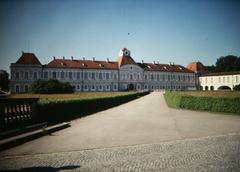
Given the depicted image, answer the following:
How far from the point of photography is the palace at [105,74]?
6812 centimetres

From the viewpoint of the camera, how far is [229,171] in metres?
6.19

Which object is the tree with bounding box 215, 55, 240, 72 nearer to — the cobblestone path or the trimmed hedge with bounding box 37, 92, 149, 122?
the trimmed hedge with bounding box 37, 92, 149, 122

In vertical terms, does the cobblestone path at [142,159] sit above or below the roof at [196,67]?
below

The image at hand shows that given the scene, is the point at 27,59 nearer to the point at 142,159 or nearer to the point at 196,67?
the point at 142,159

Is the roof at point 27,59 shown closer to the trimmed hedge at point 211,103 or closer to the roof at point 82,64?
the roof at point 82,64

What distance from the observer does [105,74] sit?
81062 millimetres

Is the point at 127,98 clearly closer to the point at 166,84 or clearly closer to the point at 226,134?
the point at 226,134

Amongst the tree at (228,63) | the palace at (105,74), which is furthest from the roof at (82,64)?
the tree at (228,63)

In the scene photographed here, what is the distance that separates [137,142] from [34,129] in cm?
512

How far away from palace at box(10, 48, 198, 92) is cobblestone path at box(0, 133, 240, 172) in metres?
65.2

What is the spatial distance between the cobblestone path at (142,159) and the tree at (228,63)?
109m

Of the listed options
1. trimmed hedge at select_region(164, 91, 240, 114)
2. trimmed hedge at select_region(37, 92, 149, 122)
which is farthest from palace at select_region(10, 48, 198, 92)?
trimmed hedge at select_region(164, 91, 240, 114)

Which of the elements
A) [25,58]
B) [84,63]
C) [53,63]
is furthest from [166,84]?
[25,58]

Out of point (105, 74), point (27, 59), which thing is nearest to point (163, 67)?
point (105, 74)
